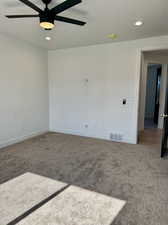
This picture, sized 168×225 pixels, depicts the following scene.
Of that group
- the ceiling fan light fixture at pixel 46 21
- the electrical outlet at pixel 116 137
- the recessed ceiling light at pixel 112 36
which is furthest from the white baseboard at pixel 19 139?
the recessed ceiling light at pixel 112 36

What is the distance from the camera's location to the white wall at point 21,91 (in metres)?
3.88

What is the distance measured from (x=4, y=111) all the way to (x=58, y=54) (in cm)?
Answer: 239

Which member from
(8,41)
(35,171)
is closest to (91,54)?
(8,41)

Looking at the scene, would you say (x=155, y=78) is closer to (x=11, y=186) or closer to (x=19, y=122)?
(x=19, y=122)

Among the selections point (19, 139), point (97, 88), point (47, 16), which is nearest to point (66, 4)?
point (47, 16)

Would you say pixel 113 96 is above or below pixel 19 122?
above

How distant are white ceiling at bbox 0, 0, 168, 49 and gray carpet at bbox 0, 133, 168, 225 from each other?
262cm

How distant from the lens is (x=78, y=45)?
14.9ft

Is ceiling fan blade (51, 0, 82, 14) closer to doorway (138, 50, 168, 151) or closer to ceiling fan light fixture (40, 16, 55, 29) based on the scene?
ceiling fan light fixture (40, 16, 55, 29)

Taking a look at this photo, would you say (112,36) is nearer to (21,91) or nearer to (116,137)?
(116,137)

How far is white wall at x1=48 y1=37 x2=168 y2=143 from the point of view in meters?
4.17

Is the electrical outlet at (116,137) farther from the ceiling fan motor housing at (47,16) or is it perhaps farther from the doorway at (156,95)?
the ceiling fan motor housing at (47,16)

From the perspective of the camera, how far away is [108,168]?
9.61ft

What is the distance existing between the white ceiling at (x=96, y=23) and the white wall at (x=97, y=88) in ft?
1.08
